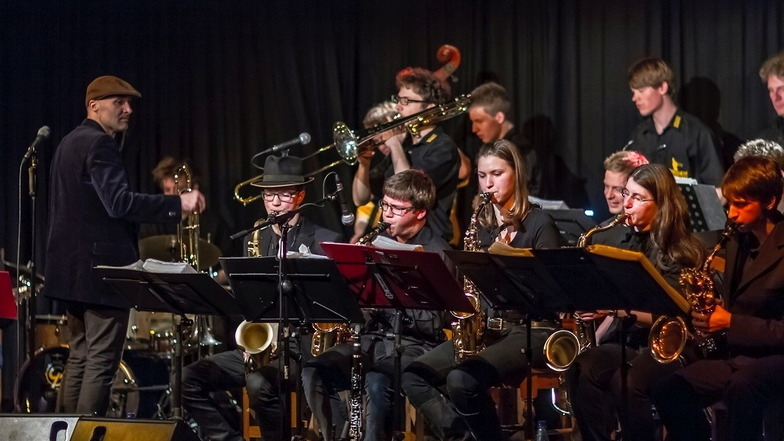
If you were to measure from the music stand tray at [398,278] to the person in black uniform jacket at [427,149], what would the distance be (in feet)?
6.68

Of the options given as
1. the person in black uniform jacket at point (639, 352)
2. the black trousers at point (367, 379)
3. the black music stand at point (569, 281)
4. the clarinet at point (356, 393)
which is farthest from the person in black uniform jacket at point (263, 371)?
the person in black uniform jacket at point (639, 352)

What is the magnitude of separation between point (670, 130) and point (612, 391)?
2.53 meters

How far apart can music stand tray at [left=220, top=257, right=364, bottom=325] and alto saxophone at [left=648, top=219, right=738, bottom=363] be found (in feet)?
4.66

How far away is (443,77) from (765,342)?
3.81 m

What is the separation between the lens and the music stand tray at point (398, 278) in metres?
5.58

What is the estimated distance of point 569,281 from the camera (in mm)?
5277

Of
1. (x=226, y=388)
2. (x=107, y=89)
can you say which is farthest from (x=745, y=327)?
(x=107, y=89)

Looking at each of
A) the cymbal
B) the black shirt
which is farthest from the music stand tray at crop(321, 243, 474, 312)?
the cymbal

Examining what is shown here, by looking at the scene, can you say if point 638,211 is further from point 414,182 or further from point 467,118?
point 467,118

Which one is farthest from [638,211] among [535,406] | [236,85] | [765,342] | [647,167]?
[236,85]

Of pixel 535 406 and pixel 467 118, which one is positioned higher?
pixel 467 118

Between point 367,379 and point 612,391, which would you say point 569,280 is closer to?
point 612,391

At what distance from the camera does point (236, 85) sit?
936cm

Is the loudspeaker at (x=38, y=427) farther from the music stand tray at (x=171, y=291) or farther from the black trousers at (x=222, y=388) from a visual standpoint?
the black trousers at (x=222, y=388)
